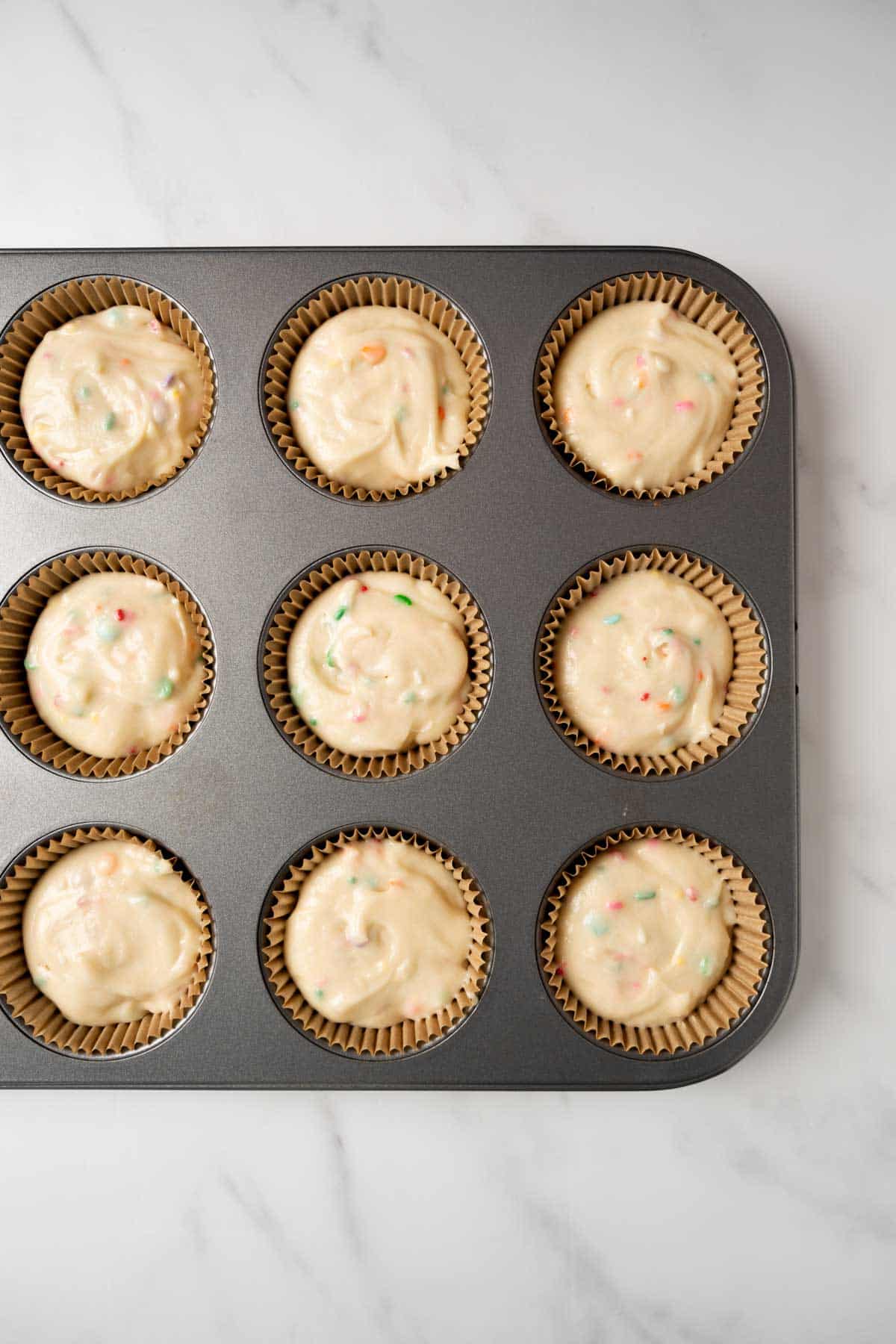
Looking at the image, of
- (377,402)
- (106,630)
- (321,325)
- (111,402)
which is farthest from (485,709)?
(111,402)

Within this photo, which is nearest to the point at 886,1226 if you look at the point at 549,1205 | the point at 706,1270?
the point at 706,1270

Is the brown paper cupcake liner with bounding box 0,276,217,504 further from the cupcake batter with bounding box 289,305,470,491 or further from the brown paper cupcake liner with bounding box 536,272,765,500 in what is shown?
the brown paper cupcake liner with bounding box 536,272,765,500

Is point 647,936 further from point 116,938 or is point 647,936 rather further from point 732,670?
point 116,938

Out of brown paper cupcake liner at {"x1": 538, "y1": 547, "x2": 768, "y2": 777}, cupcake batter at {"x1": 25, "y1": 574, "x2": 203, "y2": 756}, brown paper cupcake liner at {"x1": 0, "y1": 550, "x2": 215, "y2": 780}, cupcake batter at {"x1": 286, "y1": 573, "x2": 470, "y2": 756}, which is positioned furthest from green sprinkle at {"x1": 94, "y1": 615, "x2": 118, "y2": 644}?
brown paper cupcake liner at {"x1": 538, "y1": 547, "x2": 768, "y2": 777}

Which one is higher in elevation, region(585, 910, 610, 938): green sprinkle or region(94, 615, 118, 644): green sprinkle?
region(94, 615, 118, 644): green sprinkle

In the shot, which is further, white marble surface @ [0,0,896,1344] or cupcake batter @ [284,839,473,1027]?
white marble surface @ [0,0,896,1344]

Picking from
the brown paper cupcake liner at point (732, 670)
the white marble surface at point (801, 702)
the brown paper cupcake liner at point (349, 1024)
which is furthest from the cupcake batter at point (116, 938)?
the brown paper cupcake liner at point (732, 670)

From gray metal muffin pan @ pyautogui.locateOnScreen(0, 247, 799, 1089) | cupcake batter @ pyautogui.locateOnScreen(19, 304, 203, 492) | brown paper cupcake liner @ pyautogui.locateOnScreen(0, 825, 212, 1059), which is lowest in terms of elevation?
brown paper cupcake liner @ pyautogui.locateOnScreen(0, 825, 212, 1059)
